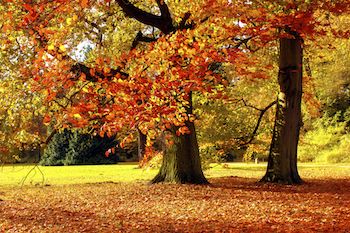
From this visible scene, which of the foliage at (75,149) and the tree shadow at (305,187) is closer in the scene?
the tree shadow at (305,187)

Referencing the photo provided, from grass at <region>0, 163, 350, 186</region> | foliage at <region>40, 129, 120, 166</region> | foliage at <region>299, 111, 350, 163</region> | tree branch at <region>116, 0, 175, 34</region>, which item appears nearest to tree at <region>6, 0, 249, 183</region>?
tree branch at <region>116, 0, 175, 34</region>

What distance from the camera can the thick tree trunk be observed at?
1688cm

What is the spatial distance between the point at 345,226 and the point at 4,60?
37.0 ft

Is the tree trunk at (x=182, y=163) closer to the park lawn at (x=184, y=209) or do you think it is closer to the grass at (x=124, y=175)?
the park lawn at (x=184, y=209)

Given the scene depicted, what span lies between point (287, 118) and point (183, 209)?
704 centimetres

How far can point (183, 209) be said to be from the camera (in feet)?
37.3

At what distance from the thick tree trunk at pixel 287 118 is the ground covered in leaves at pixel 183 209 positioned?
3.36 feet

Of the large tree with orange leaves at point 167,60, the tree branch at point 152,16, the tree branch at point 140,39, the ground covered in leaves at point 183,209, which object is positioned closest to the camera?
the ground covered in leaves at point 183,209

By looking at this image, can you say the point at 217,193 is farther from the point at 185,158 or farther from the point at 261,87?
the point at 261,87

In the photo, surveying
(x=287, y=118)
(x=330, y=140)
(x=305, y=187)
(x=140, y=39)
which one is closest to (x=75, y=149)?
(x=330, y=140)

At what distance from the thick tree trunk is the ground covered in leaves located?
1.02 meters

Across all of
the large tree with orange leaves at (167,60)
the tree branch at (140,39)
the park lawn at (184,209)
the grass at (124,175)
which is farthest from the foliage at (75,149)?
the park lawn at (184,209)

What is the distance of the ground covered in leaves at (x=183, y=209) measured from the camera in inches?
368

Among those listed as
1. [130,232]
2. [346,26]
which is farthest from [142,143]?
[130,232]
